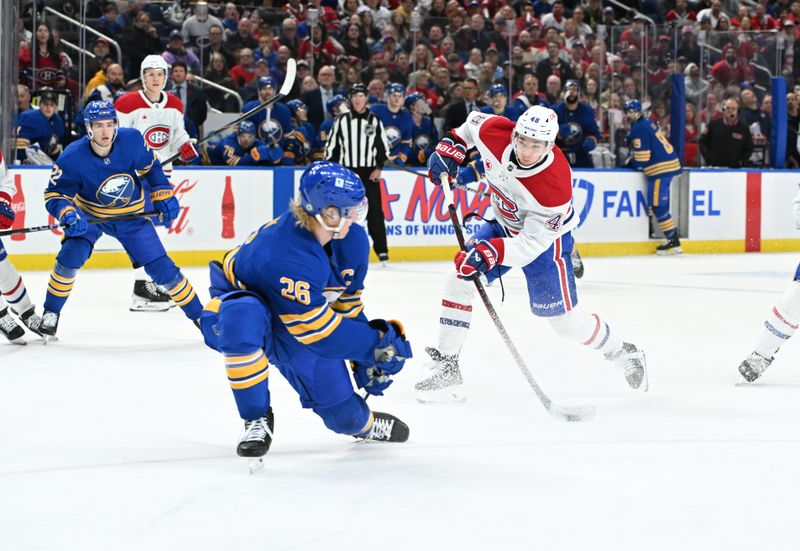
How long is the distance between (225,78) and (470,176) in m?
2.29

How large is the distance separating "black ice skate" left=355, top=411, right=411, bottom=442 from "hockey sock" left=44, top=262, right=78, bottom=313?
2689 mm

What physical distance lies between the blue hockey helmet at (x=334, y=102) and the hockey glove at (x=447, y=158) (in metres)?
5.49

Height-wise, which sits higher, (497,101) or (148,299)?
(497,101)

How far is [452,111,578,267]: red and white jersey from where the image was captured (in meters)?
4.45

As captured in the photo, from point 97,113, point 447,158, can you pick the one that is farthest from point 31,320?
point 447,158

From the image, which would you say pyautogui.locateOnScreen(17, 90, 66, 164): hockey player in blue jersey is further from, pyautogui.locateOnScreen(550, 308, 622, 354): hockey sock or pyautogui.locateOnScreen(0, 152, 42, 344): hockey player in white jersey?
pyautogui.locateOnScreen(550, 308, 622, 354): hockey sock

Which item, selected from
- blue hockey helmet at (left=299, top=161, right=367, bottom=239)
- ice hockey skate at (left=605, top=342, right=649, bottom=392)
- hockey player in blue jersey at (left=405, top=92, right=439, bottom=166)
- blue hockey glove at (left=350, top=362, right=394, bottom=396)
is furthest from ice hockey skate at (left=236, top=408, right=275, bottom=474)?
hockey player in blue jersey at (left=405, top=92, right=439, bottom=166)

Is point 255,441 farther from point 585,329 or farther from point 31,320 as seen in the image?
point 31,320

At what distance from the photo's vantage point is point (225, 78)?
410 inches

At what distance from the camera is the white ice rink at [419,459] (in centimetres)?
283

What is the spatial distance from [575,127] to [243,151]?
3108 mm

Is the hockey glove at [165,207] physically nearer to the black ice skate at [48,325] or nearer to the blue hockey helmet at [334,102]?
the black ice skate at [48,325]

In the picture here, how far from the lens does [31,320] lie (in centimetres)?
596

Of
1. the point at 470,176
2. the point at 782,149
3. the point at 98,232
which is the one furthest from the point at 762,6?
the point at 98,232
